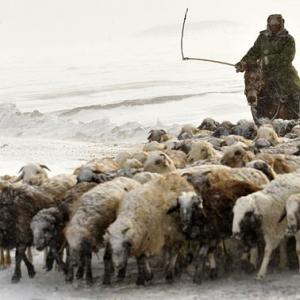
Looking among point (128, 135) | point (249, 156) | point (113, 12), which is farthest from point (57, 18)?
point (249, 156)

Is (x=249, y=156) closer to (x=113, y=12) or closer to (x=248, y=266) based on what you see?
(x=248, y=266)

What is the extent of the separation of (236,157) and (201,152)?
1.38 meters

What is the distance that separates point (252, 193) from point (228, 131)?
713 cm

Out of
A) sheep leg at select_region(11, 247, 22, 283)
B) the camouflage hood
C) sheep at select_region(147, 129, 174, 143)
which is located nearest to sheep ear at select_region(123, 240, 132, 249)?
sheep leg at select_region(11, 247, 22, 283)

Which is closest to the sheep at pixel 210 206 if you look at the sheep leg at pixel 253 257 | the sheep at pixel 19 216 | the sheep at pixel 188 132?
the sheep leg at pixel 253 257

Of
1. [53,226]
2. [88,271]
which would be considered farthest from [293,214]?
[53,226]

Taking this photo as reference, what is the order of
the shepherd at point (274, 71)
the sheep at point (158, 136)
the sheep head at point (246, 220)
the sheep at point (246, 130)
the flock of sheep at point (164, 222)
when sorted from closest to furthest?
1. the sheep head at point (246, 220)
2. the flock of sheep at point (164, 222)
3. the sheep at point (246, 130)
4. the sheep at point (158, 136)
5. the shepherd at point (274, 71)

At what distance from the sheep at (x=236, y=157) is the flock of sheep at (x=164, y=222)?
1060mm

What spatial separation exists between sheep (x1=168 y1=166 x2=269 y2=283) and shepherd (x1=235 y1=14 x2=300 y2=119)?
7957mm

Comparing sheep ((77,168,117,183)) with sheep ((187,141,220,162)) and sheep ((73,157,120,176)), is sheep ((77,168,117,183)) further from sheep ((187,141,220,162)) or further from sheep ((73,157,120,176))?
sheep ((187,141,220,162))

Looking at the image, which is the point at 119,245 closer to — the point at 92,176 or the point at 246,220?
the point at 246,220

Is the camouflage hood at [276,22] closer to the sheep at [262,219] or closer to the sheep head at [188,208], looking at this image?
the sheep at [262,219]

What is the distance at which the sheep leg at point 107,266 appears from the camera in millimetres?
6727

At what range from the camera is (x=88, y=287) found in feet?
22.7
